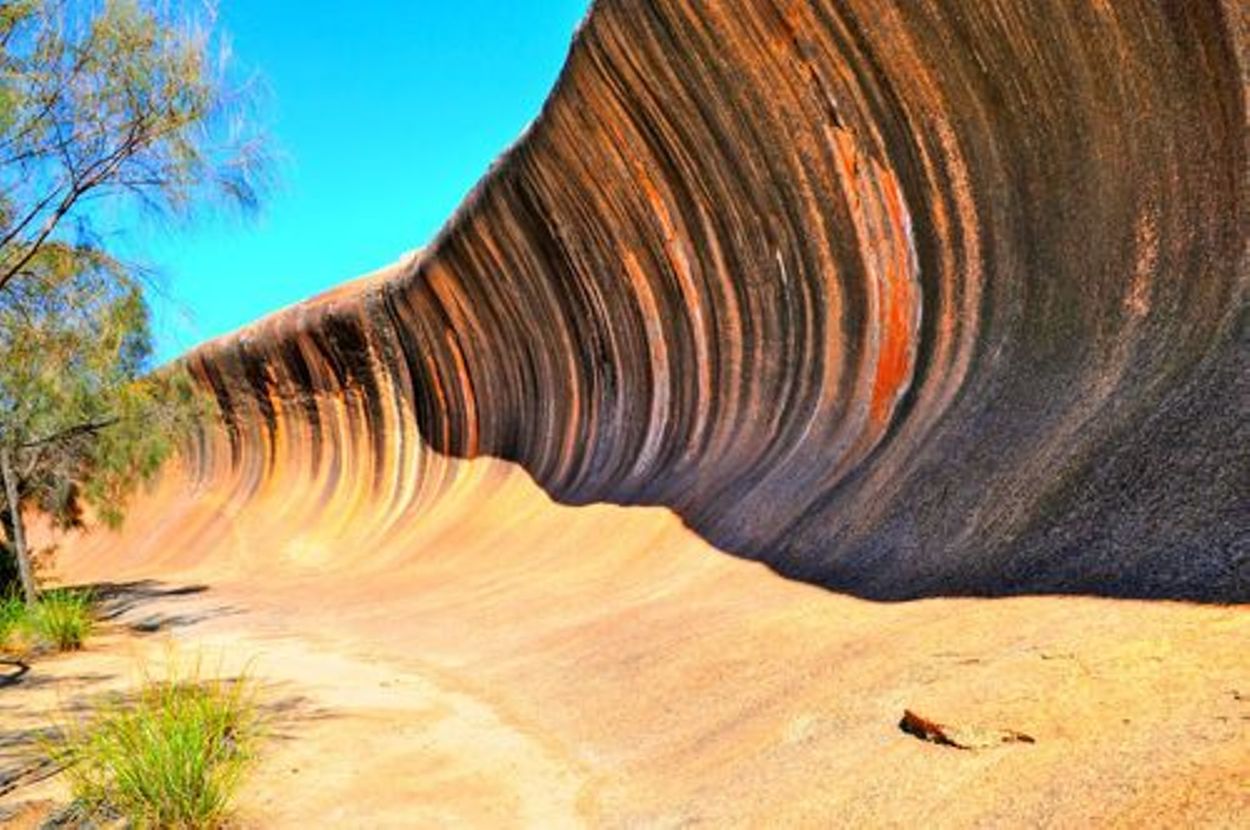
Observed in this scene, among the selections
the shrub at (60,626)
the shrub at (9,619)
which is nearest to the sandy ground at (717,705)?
the shrub at (60,626)

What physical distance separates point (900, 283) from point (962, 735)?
17.5ft

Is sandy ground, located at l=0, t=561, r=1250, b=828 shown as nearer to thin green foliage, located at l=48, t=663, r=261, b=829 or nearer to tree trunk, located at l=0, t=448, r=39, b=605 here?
thin green foliage, located at l=48, t=663, r=261, b=829

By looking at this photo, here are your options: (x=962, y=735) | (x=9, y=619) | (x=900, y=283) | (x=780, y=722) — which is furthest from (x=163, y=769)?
(x=9, y=619)

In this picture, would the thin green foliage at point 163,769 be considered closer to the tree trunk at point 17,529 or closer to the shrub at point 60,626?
the shrub at point 60,626

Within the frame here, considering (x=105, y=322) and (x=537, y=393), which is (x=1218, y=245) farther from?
(x=537, y=393)

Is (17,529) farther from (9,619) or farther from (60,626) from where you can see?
(60,626)

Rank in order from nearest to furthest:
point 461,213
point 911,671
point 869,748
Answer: point 869,748
point 911,671
point 461,213

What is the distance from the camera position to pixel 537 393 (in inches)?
660

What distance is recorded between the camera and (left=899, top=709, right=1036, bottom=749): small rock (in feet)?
11.1

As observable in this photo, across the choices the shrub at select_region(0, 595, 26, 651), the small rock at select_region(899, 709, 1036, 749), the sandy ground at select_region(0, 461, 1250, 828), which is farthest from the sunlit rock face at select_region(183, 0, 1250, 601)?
→ the shrub at select_region(0, 595, 26, 651)

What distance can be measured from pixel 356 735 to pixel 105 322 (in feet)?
14.2

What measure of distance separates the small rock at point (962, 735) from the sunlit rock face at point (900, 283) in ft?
3.31

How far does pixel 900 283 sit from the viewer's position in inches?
330

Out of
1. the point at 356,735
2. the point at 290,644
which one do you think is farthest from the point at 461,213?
the point at 356,735
